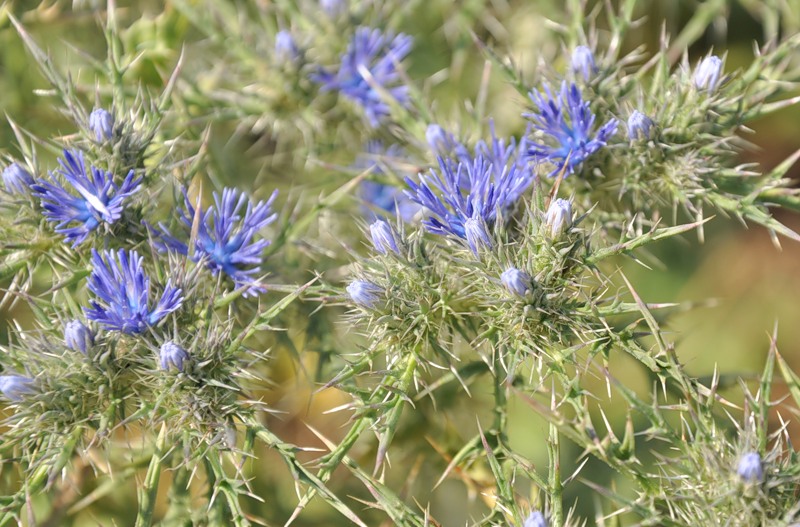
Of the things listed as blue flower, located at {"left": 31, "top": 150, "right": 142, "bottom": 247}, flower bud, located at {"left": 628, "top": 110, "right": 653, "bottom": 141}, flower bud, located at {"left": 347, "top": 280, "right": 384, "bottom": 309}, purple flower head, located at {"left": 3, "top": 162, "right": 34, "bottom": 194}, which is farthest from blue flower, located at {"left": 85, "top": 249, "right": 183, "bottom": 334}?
flower bud, located at {"left": 628, "top": 110, "right": 653, "bottom": 141}

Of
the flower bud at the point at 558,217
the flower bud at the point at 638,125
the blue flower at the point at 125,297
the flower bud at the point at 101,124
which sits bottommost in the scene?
the blue flower at the point at 125,297

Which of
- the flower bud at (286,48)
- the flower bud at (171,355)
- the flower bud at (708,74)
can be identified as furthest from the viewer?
the flower bud at (286,48)

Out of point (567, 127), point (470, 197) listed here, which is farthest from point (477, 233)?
point (567, 127)

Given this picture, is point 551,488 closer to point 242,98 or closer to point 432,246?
point 432,246

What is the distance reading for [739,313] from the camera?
473 centimetres

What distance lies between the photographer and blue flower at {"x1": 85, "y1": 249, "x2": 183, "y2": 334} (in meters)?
2.35

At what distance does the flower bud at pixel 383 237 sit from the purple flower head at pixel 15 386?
44.5 inches

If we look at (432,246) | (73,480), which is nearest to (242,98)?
(432,246)

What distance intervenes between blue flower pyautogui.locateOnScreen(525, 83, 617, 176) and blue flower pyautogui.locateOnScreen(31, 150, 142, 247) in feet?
4.53

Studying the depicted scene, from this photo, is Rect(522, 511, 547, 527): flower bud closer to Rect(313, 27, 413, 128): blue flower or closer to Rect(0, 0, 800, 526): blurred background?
Rect(0, 0, 800, 526): blurred background

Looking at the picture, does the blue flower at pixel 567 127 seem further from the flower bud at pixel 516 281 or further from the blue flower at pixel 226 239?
the blue flower at pixel 226 239

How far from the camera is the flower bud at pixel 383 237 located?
7.97 ft

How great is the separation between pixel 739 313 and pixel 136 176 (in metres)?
3.70

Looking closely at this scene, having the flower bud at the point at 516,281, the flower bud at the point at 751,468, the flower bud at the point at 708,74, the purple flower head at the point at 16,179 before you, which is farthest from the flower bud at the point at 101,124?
the flower bud at the point at 751,468
